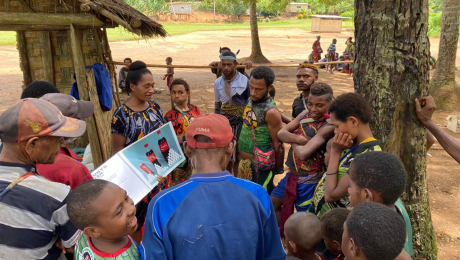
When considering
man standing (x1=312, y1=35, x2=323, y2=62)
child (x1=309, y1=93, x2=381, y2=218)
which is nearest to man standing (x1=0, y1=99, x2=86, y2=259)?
child (x1=309, y1=93, x2=381, y2=218)

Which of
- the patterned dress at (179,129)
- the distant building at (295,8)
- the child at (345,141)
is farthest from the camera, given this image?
the distant building at (295,8)

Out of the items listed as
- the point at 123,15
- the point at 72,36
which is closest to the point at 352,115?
the point at 123,15

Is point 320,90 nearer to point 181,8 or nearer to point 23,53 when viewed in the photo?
→ point 23,53

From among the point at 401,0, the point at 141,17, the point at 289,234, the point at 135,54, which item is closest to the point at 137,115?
the point at 141,17

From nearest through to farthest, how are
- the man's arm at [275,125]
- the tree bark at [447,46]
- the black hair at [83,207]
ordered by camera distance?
1. the black hair at [83,207]
2. the man's arm at [275,125]
3. the tree bark at [447,46]

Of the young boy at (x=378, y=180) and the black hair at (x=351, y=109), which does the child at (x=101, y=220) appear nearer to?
the young boy at (x=378, y=180)

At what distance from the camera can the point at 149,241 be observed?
5.24ft

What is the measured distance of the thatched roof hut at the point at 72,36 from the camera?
13.6 ft

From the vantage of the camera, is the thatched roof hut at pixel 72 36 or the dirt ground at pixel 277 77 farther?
the dirt ground at pixel 277 77

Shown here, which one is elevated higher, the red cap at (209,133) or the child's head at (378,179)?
the red cap at (209,133)

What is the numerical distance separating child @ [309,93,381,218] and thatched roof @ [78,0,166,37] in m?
2.83

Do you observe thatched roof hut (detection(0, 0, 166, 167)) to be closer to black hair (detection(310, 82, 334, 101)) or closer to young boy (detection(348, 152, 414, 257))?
black hair (detection(310, 82, 334, 101))

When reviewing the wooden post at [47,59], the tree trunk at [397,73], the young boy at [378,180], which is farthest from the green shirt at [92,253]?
the wooden post at [47,59]

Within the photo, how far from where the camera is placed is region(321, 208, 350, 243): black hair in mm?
2117
